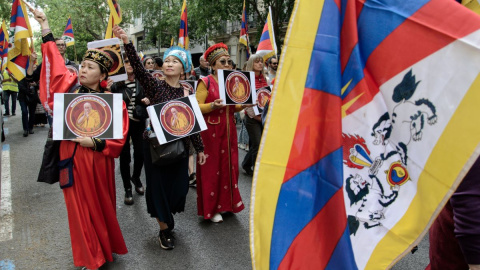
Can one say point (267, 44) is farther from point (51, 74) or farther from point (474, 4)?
point (474, 4)

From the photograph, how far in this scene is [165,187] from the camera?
11.6 feet

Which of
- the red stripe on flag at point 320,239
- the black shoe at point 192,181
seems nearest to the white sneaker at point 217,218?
the black shoe at point 192,181

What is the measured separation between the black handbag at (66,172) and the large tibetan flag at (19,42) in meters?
1.93

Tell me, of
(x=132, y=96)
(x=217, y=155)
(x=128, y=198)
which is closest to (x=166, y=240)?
(x=217, y=155)

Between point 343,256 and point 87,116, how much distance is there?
2306 millimetres

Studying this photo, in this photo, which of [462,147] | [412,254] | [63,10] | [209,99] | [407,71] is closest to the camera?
[462,147]

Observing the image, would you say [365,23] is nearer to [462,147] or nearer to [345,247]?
[462,147]

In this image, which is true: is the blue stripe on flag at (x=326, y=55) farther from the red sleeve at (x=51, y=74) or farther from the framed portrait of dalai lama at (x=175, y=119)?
the red sleeve at (x=51, y=74)

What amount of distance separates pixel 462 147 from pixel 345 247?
0.53 metres

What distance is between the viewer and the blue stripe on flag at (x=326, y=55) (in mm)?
1315

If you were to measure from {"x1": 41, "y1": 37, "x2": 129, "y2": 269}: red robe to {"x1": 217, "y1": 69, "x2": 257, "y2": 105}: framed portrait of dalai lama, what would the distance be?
123 cm

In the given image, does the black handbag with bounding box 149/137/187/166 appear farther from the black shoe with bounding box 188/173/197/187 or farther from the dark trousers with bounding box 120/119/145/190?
the black shoe with bounding box 188/173/197/187

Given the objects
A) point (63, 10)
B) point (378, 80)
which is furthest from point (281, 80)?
point (63, 10)

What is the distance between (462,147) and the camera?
1.15 m
